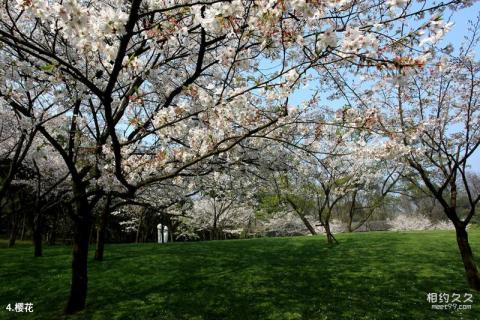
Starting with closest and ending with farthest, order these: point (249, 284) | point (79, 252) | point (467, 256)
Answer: point (79, 252) → point (467, 256) → point (249, 284)

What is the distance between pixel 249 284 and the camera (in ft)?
37.1

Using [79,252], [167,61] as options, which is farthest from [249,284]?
[167,61]

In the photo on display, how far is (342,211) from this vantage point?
57094 mm

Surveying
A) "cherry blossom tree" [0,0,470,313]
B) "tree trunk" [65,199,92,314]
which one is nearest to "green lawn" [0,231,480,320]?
"tree trunk" [65,199,92,314]

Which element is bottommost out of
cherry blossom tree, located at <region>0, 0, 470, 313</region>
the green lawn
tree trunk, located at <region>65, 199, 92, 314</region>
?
the green lawn

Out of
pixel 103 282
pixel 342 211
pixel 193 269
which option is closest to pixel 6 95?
pixel 103 282

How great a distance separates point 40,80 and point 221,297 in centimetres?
723

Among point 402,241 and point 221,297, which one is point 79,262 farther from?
point 402,241

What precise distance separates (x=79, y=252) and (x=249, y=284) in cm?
529

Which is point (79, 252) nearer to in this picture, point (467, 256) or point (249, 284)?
point (249, 284)

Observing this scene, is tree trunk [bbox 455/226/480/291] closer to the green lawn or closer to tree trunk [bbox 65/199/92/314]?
the green lawn

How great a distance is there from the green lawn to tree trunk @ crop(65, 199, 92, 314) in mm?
388

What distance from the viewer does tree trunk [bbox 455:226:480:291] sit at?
30.8ft

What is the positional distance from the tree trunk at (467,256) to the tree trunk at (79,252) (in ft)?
31.3
